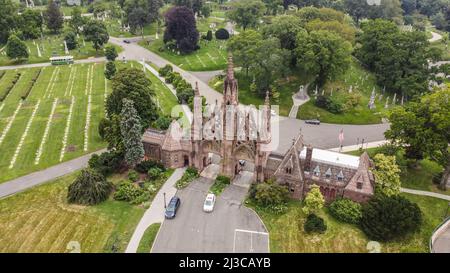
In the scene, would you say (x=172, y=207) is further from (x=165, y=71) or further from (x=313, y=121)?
(x=165, y=71)

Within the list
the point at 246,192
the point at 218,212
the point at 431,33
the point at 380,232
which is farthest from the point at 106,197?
the point at 431,33

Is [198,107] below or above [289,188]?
above

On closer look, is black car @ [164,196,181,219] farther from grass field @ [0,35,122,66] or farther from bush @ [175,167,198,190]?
grass field @ [0,35,122,66]

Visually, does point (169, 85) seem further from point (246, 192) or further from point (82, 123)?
point (246, 192)

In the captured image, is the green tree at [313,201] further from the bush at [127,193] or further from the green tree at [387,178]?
the bush at [127,193]

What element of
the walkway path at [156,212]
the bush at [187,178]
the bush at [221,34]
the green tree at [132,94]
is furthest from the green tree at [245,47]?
the bush at [221,34]

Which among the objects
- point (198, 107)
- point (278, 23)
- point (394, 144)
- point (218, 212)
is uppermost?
point (278, 23)

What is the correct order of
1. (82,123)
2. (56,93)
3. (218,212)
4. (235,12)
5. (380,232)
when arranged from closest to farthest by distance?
(380,232), (218,212), (82,123), (56,93), (235,12)
